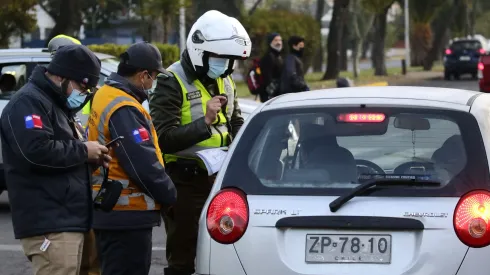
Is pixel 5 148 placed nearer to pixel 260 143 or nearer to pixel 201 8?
pixel 260 143

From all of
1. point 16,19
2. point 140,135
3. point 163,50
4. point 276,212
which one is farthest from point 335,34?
point 276,212

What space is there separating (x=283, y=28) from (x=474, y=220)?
3668 centimetres

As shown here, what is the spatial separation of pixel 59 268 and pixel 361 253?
1.39 metres

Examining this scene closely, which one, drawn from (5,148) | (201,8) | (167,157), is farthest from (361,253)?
(201,8)

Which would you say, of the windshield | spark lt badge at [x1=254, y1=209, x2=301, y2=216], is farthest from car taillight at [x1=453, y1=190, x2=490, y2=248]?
the windshield

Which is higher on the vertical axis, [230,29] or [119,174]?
[230,29]

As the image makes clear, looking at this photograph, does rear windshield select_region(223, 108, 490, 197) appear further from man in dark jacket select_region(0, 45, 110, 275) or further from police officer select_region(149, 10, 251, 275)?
police officer select_region(149, 10, 251, 275)

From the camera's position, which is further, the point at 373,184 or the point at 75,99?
the point at 75,99

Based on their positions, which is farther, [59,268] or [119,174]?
[119,174]

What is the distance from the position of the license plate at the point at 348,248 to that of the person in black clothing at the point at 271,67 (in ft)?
35.3

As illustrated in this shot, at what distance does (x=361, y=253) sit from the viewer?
16.3 feet

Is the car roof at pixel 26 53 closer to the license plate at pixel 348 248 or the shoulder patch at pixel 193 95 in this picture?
the shoulder patch at pixel 193 95

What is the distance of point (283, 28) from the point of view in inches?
1626

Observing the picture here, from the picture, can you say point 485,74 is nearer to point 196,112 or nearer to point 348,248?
point 196,112
